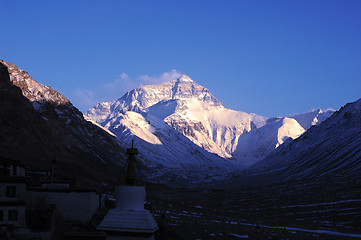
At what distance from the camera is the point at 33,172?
78.0 metres

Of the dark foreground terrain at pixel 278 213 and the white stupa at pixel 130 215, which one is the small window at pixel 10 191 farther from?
the white stupa at pixel 130 215

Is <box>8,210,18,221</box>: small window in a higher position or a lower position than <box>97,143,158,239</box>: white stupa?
higher

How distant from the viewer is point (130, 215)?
13.0 meters

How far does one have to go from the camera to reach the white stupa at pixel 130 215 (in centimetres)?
1292

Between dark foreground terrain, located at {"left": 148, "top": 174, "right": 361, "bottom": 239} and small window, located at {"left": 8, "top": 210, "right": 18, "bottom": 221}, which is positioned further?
dark foreground terrain, located at {"left": 148, "top": 174, "right": 361, "bottom": 239}

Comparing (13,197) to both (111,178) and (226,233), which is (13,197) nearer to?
(226,233)

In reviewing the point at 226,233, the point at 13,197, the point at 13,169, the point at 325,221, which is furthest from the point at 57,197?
the point at 325,221

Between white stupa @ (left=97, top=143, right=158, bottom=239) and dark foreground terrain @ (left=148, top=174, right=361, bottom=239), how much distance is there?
40132 millimetres

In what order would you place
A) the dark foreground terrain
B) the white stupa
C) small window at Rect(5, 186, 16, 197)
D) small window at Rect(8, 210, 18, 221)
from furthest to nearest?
1. the dark foreground terrain
2. small window at Rect(5, 186, 16, 197)
3. small window at Rect(8, 210, 18, 221)
4. the white stupa

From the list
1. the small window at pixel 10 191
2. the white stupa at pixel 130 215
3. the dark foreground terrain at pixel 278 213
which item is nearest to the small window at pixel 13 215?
the small window at pixel 10 191

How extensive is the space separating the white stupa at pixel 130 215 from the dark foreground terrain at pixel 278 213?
132 ft

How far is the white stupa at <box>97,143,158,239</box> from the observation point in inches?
509

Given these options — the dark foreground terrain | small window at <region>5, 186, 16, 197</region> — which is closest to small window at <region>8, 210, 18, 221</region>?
small window at <region>5, 186, 16, 197</region>

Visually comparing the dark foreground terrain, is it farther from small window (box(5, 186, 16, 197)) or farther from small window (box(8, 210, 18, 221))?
small window (box(8, 210, 18, 221))
